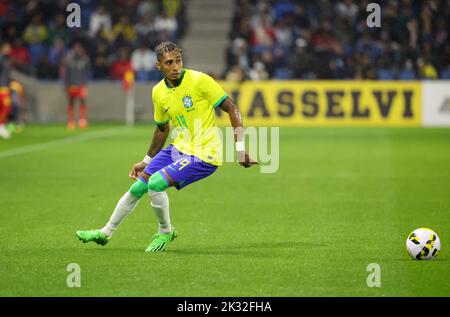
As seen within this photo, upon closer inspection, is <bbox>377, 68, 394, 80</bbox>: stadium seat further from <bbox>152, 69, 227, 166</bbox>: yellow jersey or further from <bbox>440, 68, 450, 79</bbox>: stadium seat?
<bbox>152, 69, 227, 166</bbox>: yellow jersey

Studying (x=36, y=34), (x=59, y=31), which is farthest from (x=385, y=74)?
(x=36, y=34)

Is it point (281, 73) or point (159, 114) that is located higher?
point (159, 114)

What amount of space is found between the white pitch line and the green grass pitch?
9.3 inches

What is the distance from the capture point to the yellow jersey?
9047mm

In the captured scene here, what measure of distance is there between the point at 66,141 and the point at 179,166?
14.7 metres

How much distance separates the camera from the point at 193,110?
9.09m

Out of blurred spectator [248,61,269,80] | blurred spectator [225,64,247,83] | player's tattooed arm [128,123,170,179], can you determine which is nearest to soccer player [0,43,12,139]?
blurred spectator [225,64,247,83]

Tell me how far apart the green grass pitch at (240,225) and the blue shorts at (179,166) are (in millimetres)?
683

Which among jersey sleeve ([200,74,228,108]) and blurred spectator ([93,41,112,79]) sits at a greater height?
jersey sleeve ([200,74,228,108])

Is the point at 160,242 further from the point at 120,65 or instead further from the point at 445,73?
the point at 120,65

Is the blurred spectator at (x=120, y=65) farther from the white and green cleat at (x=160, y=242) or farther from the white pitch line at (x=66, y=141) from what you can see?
the white and green cleat at (x=160, y=242)

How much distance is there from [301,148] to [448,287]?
1430cm

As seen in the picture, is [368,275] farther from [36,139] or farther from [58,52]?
[58,52]
